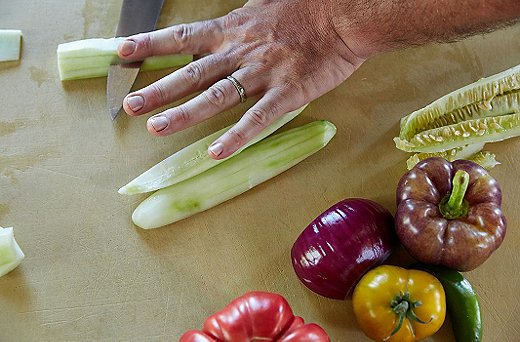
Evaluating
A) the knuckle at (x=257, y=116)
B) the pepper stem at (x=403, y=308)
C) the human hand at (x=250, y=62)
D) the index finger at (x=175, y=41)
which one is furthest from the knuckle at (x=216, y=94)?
the pepper stem at (x=403, y=308)

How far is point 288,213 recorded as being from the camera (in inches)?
92.9

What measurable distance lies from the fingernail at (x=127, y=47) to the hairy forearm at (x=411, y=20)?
704 mm

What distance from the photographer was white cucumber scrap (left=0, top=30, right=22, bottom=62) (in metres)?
2.52

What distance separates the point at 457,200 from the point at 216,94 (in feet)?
2.80

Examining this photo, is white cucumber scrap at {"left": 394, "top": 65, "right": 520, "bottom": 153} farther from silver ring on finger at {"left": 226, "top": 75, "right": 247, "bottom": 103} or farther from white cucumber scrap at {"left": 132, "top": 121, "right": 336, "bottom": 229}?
silver ring on finger at {"left": 226, "top": 75, "right": 247, "bottom": 103}

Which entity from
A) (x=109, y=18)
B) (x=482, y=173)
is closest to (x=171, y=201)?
(x=109, y=18)

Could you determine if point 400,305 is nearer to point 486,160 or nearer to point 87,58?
point 486,160

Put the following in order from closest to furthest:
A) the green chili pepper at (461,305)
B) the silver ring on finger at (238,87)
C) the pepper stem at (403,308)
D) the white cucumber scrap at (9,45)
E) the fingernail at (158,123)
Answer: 1. the pepper stem at (403,308)
2. the green chili pepper at (461,305)
3. the fingernail at (158,123)
4. the silver ring on finger at (238,87)
5. the white cucumber scrap at (9,45)

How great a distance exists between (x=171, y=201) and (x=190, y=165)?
140mm

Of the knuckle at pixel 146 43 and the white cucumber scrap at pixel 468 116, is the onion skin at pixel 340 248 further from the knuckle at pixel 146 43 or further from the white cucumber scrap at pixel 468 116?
the knuckle at pixel 146 43

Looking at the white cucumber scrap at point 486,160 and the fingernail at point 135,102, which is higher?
the white cucumber scrap at point 486,160

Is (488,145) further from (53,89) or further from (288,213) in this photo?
(53,89)

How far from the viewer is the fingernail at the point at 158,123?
229cm

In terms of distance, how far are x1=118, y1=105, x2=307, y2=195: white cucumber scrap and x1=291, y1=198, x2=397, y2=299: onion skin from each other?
409 mm
